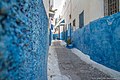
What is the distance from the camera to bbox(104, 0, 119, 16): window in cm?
665

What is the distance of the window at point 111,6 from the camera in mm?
6652

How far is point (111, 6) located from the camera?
7145mm

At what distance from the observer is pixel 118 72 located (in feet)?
17.7

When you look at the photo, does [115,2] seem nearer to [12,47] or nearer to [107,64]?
[107,64]

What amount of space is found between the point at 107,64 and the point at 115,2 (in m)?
2.63

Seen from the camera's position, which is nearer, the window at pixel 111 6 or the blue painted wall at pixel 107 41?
the blue painted wall at pixel 107 41

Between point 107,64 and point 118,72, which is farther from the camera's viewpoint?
point 107,64

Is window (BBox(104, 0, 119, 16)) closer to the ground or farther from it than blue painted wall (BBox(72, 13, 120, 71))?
farther from it

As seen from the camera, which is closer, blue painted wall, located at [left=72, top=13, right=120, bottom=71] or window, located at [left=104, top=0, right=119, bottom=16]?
blue painted wall, located at [left=72, top=13, right=120, bottom=71]

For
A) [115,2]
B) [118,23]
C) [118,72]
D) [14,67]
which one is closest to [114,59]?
[118,72]

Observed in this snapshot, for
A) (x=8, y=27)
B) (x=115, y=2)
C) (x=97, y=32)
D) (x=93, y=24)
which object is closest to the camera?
(x=8, y=27)

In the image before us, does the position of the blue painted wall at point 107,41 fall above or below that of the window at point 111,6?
below

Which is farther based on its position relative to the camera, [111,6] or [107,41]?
[111,6]

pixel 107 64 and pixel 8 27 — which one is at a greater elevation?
pixel 8 27
